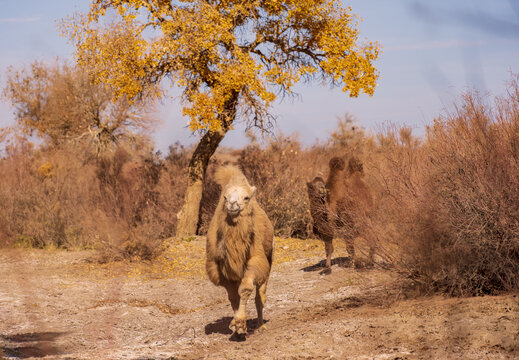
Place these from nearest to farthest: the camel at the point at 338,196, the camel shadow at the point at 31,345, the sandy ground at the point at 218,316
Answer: the sandy ground at the point at 218,316 → the camel shadow at the point at 31,345 → the camel at the point at 338,196

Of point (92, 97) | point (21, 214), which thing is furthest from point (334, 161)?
point (92, 97)

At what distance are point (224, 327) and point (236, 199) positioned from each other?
2.28 m

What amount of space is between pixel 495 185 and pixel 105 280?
7622 millimetres

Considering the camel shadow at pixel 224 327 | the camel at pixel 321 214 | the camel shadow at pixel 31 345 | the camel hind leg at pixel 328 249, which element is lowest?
the camel shadow at pixel 224 327

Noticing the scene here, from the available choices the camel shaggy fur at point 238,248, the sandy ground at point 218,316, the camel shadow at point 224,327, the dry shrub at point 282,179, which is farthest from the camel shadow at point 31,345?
the dry shrub at point 282,179

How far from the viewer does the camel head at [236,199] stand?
22.1 feet

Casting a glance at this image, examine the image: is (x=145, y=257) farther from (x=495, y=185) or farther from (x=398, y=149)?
(x=495, y=185)

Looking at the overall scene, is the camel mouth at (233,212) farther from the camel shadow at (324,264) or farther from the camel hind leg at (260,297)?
the camel shadow at (324,264)

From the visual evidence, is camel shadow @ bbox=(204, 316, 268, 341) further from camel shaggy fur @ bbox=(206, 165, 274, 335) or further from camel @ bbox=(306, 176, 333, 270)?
camel @ bbox=(306, 176, 333, 270)

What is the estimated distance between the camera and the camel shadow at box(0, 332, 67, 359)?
23.6 feet

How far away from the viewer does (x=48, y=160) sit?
17.8 meters

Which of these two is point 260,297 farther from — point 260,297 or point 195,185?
point 195,185

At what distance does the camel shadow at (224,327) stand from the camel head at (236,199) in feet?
4.94

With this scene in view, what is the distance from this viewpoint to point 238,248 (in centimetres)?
694
